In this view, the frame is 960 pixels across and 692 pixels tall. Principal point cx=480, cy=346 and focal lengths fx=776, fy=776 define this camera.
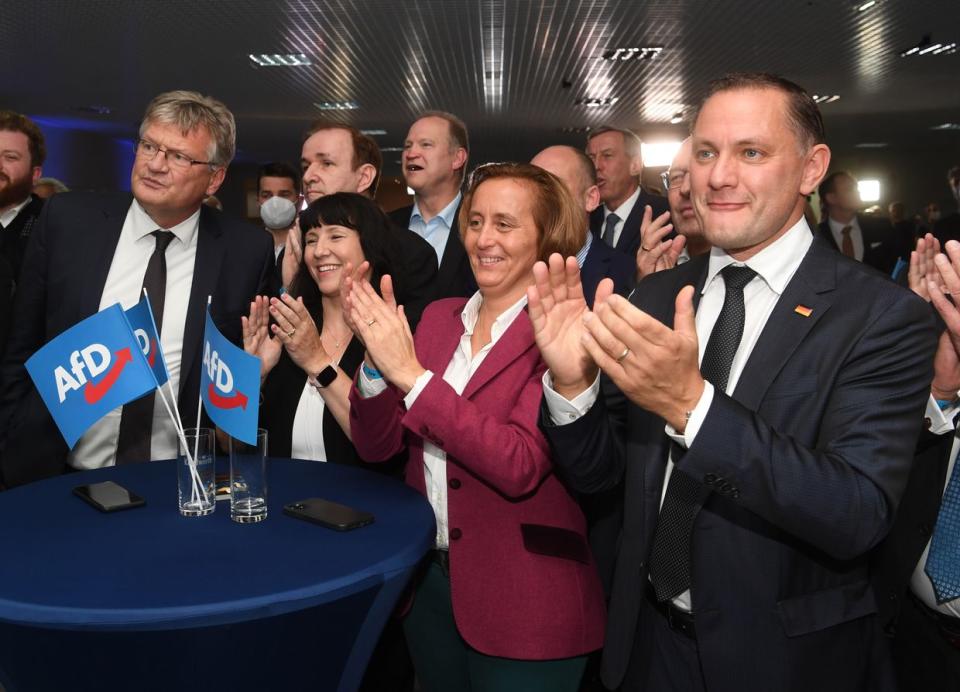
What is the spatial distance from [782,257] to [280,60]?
9665mm

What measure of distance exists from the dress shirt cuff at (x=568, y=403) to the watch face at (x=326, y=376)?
0.86 meters

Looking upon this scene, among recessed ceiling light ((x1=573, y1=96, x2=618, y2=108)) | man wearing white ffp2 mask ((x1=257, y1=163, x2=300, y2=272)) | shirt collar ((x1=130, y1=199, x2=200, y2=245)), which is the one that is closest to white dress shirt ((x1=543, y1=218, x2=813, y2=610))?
shirt collar ((x1=130, y1=199, x2=200, y2=245))

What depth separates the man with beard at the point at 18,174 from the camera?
3.53 meters

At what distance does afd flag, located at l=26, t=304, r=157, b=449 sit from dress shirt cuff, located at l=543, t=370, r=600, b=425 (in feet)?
2.85

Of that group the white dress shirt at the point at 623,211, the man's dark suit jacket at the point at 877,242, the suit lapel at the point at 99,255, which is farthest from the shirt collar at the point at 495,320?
the man's dark suit jacket at the point at 877,242

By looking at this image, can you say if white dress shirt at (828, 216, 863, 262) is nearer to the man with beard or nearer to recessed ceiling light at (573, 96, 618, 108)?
recessed ceiling light at (573, 96, 618, 108)

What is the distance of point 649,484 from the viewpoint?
4.89 feet

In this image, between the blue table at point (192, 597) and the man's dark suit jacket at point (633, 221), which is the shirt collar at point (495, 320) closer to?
the blue table at point (192, 597)

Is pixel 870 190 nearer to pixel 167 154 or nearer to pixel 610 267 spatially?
pixel 610 267

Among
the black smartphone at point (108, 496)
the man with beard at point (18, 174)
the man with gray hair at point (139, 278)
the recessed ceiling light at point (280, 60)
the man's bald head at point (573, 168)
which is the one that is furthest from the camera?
the recessed ceiling light at point (280, 60)

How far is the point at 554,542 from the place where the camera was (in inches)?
69.9

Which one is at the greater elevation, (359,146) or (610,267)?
(359,146)

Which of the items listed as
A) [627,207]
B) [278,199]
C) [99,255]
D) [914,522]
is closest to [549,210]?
[914,522]

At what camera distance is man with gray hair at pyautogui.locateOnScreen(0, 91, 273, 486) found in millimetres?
2291
